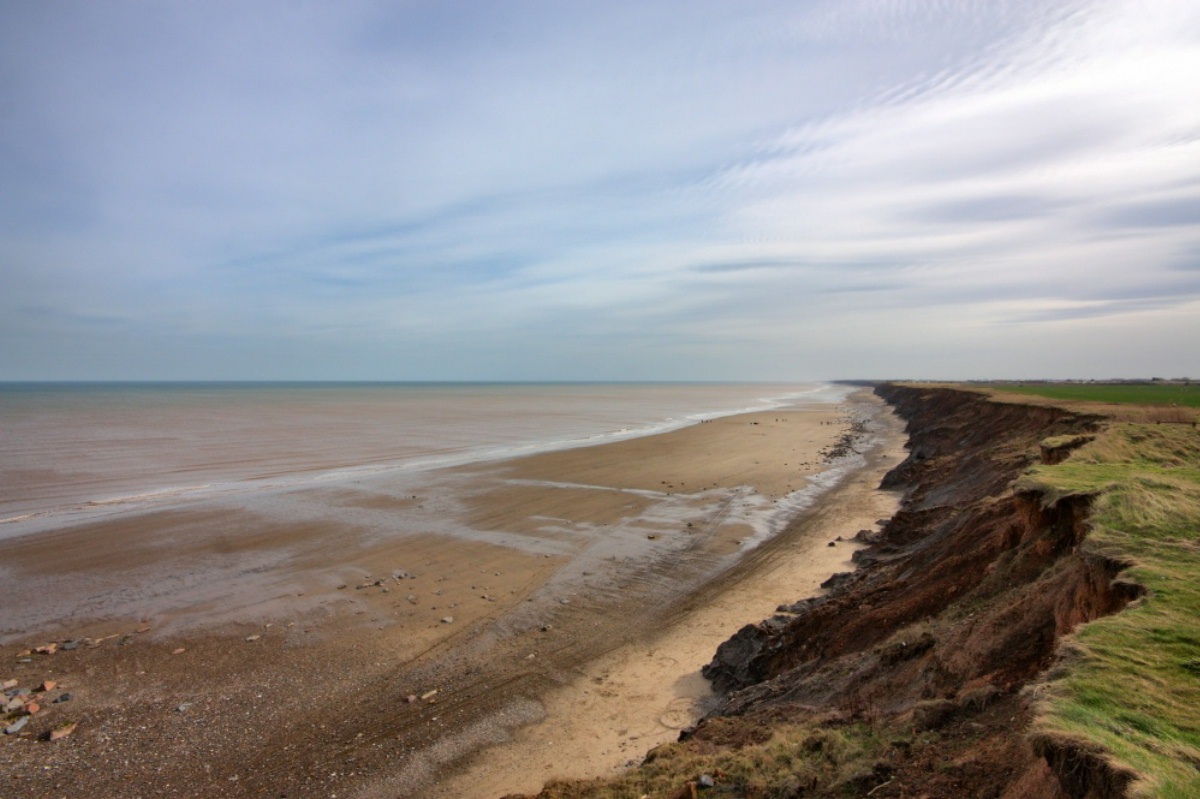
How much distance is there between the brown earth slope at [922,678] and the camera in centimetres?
527

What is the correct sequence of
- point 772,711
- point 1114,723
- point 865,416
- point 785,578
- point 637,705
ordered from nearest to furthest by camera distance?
point 1114,723
point 772,711
point 637,705
point 785,578
point 865,416

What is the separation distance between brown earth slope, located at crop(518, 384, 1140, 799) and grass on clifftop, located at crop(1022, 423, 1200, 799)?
0.26m

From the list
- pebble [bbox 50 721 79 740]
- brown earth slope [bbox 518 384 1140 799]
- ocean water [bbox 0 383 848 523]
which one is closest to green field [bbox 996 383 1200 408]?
brown earth slope [bbox 518 384 1140 799]

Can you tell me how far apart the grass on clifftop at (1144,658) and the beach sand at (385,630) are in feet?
20.1

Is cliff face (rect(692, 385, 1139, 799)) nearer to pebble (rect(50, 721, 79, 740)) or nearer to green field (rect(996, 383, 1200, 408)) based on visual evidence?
pebble (rect(50, 721, 79, 740))

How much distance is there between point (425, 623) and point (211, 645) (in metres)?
4.36

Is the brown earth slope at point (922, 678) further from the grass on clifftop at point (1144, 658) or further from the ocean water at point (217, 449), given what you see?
the ocean water at point (217, 449)

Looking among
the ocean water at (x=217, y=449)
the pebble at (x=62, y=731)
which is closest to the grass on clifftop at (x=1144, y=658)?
the pebble at (x=62, y=731)

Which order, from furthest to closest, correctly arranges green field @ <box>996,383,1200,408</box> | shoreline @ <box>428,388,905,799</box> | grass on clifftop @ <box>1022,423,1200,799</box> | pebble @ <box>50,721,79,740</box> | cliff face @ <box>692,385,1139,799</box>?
1. green field @ <box>996,383,1200,408</box>
2. pebble @ <box>50,721,79,740</box>
3. shoreline @ <box>428,388,905,799</box>
4. cliff face @ <box>692,385,1139,799</box>
5. grass on clifftop @ <box>1022,423,1200,799</box>

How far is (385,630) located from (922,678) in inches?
425

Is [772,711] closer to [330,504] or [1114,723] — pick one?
[1114,723]

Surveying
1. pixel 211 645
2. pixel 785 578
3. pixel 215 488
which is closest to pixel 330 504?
pixel 215 488

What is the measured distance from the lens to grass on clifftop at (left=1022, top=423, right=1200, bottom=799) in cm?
402

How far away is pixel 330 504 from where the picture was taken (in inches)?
997
